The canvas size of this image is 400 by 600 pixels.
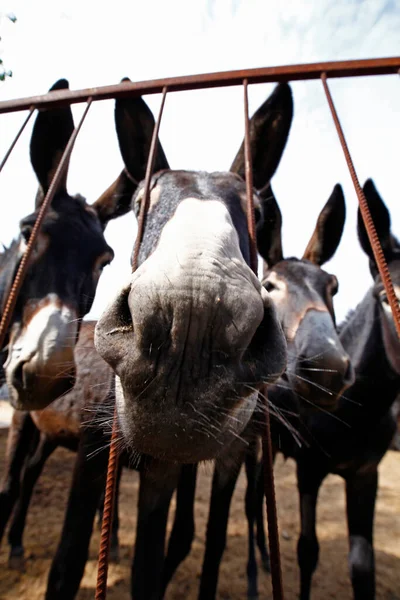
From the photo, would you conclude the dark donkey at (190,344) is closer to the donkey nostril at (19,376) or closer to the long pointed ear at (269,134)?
the donkey nostril at (19,376)

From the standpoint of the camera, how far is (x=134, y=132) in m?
2.89

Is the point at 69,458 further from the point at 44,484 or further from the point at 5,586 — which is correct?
the point at 5,586

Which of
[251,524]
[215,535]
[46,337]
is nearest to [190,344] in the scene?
[46,337]

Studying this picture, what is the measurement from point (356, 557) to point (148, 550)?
6.52 feet

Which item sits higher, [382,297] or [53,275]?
[382,297]

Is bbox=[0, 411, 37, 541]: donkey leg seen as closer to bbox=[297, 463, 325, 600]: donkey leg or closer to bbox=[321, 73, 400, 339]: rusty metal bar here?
bbox=[297, 463, 325, 600]: donkey leg

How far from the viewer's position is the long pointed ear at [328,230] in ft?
13.6

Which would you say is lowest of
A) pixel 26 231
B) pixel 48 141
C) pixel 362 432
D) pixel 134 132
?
pixel 362 432

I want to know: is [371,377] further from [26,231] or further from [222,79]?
[26,231]

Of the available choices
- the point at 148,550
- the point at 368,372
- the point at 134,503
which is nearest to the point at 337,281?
the point at 368,372

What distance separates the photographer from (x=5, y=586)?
360 centimetres

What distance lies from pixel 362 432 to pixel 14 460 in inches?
134

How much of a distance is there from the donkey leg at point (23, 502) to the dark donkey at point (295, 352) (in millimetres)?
1734

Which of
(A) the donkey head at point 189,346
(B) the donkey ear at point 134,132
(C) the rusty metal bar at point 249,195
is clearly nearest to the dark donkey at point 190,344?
(A) the donkey head at point 189,346
